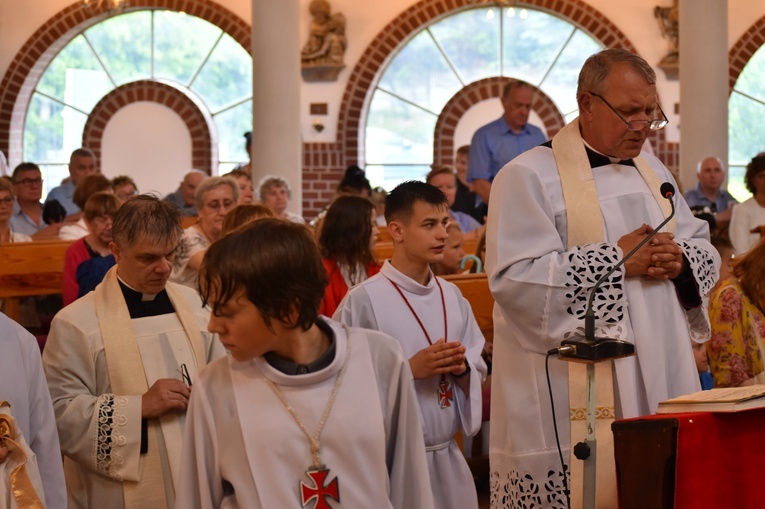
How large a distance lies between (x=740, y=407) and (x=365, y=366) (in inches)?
38.7

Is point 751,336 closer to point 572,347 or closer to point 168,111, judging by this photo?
point 572,347

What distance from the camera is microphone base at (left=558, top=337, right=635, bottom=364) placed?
2.79 m

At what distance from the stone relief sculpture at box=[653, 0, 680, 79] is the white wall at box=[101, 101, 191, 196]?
6.20m

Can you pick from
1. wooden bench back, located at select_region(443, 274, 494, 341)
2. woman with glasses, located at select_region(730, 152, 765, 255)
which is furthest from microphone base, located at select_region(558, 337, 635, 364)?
woman with glasses, located at select_region(730, 152, 765, 255)

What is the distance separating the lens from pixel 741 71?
1438cm

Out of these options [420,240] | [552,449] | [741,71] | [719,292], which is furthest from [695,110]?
[552,449]

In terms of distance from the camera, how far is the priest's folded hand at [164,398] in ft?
11.0

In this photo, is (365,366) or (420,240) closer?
(365,366)

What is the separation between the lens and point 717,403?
280 cm

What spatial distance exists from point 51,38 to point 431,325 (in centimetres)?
1183

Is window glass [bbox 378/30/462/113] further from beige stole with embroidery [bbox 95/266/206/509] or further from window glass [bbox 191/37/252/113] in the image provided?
beige stole with embroidery [bbox 95/266/206/509]

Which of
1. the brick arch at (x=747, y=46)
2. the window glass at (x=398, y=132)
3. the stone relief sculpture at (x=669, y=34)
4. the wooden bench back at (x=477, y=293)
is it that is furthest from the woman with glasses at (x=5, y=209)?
the brick arch at (x=747, y=46)

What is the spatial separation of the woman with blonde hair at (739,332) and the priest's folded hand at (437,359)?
5.56 ft

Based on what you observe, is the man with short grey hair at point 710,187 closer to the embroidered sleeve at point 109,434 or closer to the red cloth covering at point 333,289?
the red cloth covering at point 333,289
